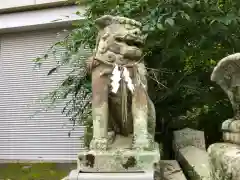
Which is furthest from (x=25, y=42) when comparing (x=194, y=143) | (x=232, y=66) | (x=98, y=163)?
(x=232, y=66)

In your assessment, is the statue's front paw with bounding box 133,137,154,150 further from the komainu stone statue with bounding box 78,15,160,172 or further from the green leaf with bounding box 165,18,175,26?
the green leaf with bounding box 165,18,175,26

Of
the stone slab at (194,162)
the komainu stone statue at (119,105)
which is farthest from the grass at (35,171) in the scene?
the komainu stone statue at (119,105)

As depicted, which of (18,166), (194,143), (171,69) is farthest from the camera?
(18,166)

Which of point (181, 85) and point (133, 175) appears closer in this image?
point (133, 175)

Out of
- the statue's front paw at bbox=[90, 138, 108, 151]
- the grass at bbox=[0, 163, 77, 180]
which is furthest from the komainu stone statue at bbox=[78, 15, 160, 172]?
the grass at bbox=[0, 163, 77, 180]

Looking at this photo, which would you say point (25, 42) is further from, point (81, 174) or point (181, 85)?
point (81, 174)

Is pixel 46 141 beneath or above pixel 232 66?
beneath

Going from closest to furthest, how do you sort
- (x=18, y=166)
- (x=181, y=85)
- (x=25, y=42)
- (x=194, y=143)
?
(x=194, y=143) → (x=181, y=85) → (x=18, y=166) → (x=25, y=42)

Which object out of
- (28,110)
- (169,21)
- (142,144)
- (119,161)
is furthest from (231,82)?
(28,110)

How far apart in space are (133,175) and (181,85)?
1.39m

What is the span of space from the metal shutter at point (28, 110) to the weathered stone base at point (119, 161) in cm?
277

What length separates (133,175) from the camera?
2.15 meters

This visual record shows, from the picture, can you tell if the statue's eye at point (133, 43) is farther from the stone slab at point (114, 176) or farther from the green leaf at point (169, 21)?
the stone slab at point (114, 176)

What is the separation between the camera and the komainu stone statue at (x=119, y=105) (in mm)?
2240
